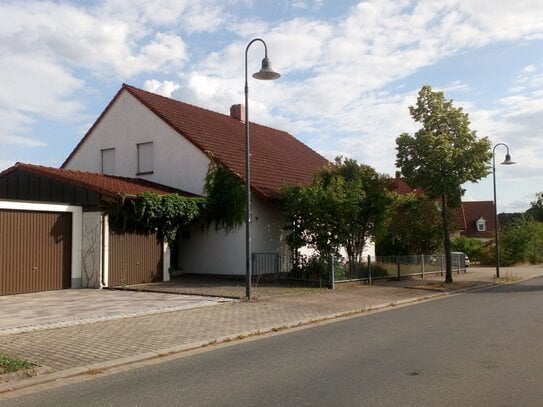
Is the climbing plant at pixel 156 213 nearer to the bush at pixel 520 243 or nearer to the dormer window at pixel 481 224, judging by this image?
the bush at pixel 520 243

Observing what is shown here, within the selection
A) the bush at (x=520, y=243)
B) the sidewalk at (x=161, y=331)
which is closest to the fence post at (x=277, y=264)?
the sidewalk at (x=161, y=331)

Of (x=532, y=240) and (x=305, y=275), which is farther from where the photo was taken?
(x=532, y=240)

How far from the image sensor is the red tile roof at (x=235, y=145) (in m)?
22.8

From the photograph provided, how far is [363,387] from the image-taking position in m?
6.51

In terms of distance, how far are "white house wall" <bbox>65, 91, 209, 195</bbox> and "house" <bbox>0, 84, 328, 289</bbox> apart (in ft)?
0.13

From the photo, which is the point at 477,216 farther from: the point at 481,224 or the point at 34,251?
the point at 34,251

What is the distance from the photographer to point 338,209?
19.9 meters

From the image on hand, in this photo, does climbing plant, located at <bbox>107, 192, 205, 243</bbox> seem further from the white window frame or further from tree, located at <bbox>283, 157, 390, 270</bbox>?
the white window frame

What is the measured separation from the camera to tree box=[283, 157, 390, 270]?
19.9 metres

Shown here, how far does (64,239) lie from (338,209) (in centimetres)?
916

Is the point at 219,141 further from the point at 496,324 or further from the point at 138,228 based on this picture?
the point at 496,324

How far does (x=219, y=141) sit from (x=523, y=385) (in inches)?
760

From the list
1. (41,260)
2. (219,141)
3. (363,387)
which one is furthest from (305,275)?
(363,387)

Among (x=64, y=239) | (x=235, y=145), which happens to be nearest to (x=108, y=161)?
(x=235, y=145)
